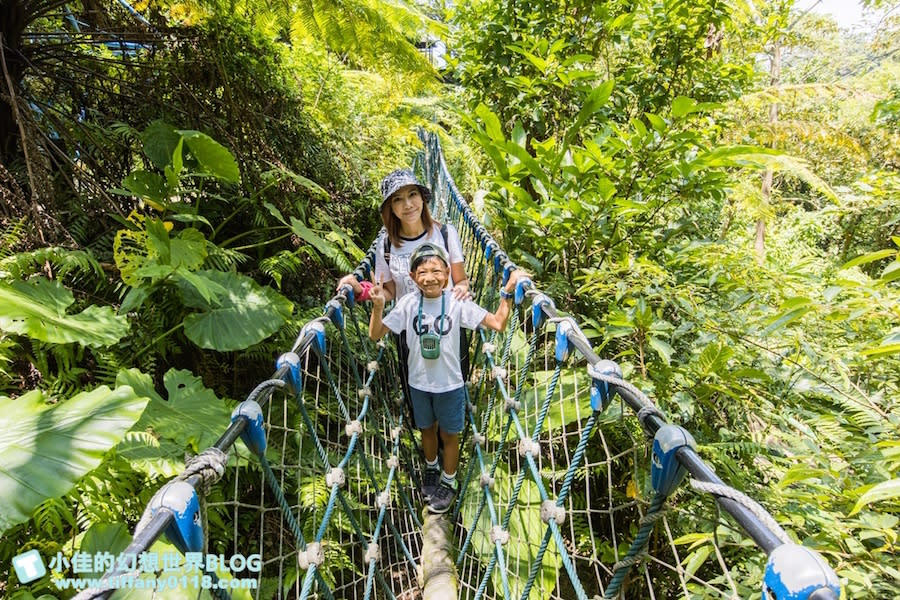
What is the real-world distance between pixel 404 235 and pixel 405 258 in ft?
0.28

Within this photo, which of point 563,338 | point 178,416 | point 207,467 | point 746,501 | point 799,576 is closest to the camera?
point 799,576

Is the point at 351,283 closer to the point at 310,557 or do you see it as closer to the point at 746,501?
the point at 310,557

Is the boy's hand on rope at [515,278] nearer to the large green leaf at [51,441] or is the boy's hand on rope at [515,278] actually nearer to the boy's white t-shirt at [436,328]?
the boy's white t-shirt at [436,328]

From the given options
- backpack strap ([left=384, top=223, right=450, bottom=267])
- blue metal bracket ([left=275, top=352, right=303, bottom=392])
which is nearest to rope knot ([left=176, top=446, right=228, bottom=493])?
blue metal bracket ([left=275, top=352, right=303, bottom=392])

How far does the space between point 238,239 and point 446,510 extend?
64.9 inches

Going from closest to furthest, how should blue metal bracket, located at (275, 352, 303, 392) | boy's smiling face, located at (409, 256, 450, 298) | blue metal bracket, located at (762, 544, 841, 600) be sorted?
blue metal bracket, located at (762, 544, 841, 600), blue metal bracket, located at (275, 352, 303, 392), boy's smiling face, located at (409, 256, 450, 298)

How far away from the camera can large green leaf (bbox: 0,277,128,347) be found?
3.55ft

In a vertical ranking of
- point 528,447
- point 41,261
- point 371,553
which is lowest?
point 371,553

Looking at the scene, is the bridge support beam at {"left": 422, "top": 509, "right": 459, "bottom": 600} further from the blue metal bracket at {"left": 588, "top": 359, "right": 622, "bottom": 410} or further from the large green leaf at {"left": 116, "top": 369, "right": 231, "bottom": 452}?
the blue metal bracket at {"left": 588, "top": 359, "right": 622, "bottom": 410}

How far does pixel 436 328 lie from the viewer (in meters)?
1.40

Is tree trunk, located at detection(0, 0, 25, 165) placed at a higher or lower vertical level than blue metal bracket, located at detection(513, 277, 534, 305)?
higher

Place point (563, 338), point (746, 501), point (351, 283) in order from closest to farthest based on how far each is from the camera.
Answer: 1. point (746, 501)
2. point (563, 338)
3. point (351, 283)

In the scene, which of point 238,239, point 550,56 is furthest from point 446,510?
point 550,56

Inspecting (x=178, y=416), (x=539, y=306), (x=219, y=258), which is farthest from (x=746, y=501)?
(x=219, y=258)
